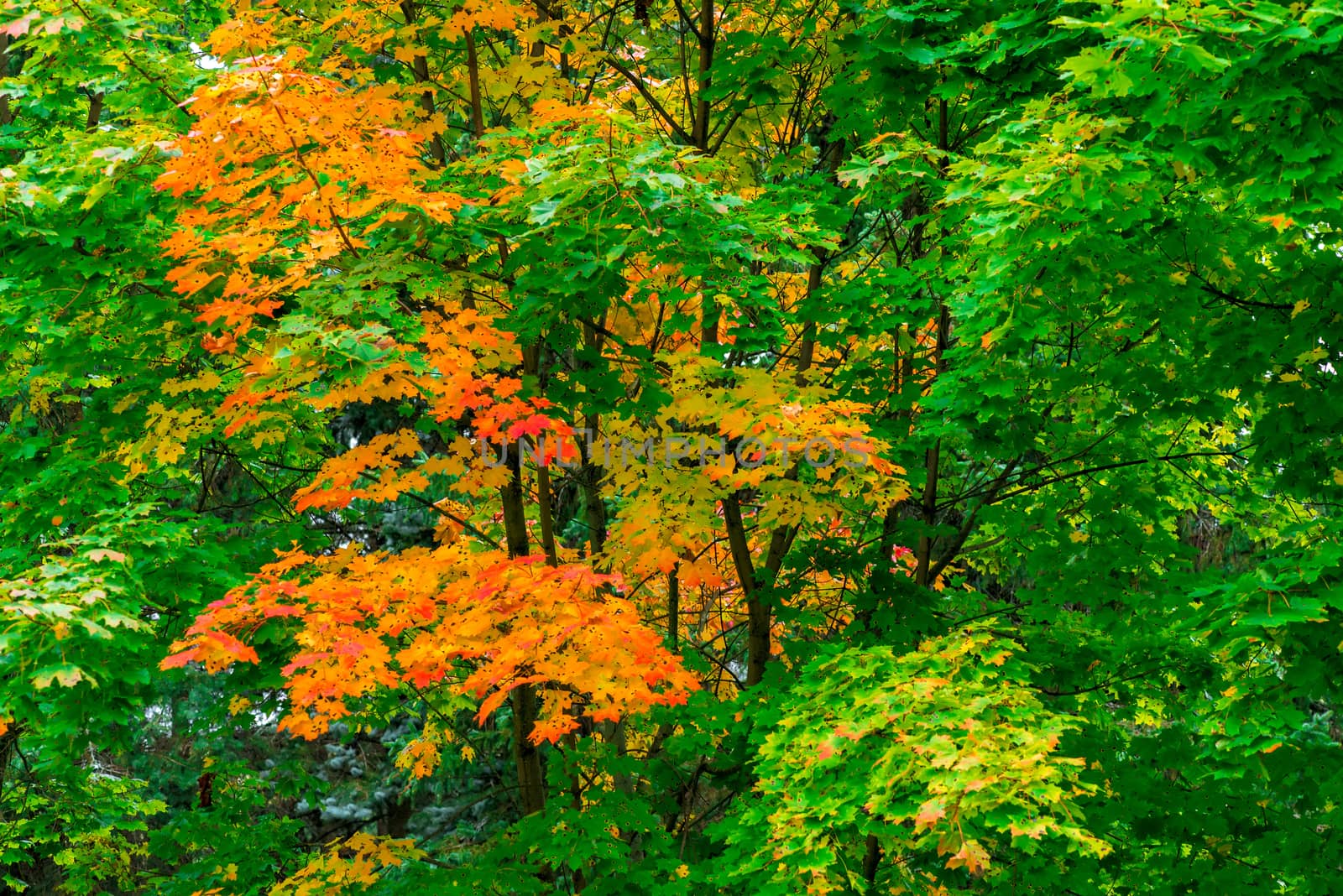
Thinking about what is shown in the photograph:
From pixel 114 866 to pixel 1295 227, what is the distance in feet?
26.8

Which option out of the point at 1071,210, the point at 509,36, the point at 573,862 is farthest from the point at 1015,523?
the point at 509,36

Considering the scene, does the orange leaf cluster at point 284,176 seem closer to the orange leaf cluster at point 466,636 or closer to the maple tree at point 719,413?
the maple tree at point 719,413

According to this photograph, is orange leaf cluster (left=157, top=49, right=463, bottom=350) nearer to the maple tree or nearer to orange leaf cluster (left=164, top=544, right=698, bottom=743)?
the maple tree

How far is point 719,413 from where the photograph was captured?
495 cm

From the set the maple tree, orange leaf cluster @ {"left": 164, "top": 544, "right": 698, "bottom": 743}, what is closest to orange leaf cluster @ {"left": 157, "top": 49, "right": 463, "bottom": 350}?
the maple tree

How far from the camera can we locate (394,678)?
4.25 metres

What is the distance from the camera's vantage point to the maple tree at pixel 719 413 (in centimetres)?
401

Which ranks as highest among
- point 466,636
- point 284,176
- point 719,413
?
point 284,176

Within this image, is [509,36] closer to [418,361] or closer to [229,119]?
[229,119]

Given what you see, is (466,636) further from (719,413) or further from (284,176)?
(284,176)

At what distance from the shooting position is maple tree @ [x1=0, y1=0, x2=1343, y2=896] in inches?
158

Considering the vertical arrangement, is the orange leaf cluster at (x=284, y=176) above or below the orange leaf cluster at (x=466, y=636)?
above

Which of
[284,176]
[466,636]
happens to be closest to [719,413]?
[466,636]

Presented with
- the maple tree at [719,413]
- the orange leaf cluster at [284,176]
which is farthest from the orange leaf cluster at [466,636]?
the orange leaf cluster at [284,176]
